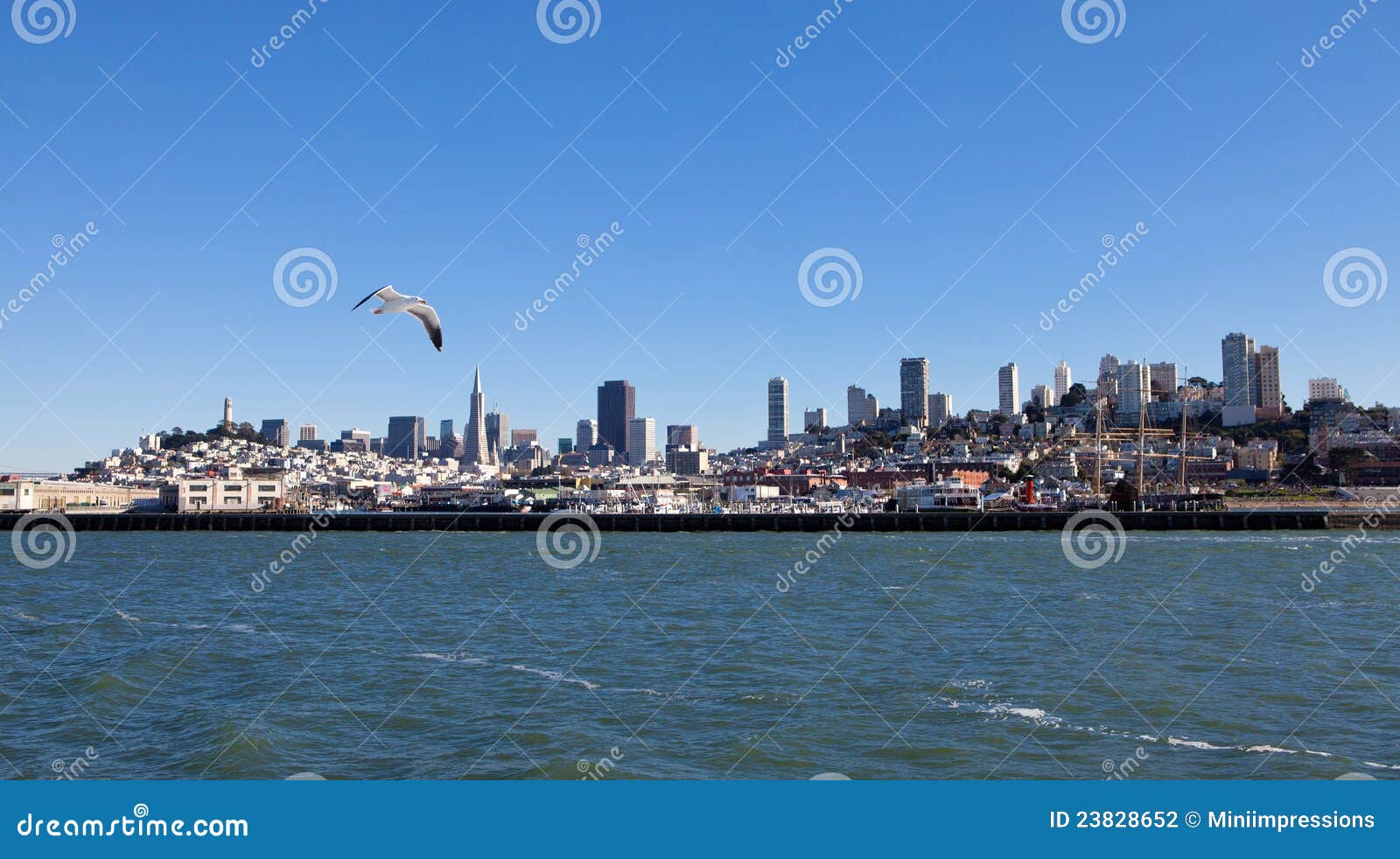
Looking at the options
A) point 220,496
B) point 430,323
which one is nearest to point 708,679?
point 430,323

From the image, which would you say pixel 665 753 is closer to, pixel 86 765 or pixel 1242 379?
pixel 86 765

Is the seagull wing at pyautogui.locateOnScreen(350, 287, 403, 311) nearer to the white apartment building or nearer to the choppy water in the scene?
the choppy water

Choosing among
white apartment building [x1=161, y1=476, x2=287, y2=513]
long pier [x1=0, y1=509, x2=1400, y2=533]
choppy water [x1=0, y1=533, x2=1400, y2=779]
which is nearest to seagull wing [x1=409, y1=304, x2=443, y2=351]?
choppy water [x1=0, y1=533, x2=1400, y2=779]

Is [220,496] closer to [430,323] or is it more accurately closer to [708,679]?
[430,323]

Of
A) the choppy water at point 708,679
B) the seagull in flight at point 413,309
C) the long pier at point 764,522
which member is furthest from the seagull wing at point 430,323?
the long pier at point 764,522

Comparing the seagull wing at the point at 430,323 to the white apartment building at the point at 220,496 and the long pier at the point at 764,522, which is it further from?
the white apartment building at the point at 220,496

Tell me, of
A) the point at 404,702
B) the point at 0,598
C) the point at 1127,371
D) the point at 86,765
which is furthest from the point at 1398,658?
the point at 1127,371
